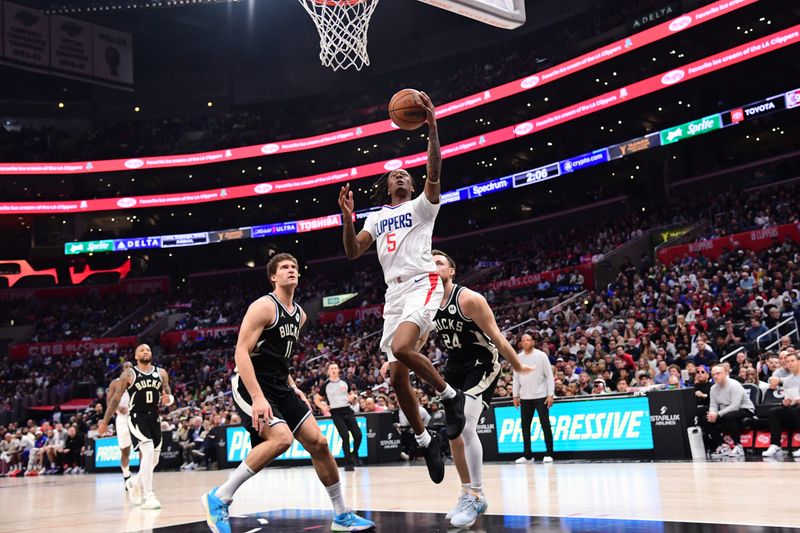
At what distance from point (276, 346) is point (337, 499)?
4.10 ft

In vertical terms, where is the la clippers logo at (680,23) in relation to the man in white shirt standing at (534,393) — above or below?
above

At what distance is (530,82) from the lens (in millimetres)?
32094

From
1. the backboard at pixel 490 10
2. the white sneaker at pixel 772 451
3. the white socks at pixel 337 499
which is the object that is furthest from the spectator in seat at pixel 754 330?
the white socks at pixel 337 499

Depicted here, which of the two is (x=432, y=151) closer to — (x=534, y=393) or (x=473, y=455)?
(x=473, y=455)

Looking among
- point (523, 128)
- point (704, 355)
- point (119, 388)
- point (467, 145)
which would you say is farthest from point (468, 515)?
point (467, 145)

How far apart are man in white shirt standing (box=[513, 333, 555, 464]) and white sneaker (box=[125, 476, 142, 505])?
5670 millimetres

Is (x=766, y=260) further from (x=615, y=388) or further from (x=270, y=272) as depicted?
(x=270, y=272)

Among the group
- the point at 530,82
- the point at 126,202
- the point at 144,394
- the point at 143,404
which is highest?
the point at 530,82

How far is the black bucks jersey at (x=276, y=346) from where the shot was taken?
5.71 metres

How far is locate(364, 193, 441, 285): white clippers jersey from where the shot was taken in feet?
18.8

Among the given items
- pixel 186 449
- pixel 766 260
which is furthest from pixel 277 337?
pixel 766 260

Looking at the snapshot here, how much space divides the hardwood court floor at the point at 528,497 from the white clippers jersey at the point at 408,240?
1.93 m

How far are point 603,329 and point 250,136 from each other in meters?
27.0

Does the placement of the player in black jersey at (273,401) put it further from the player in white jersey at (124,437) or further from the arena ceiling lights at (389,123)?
the arena ceiling lights at (389,123)
